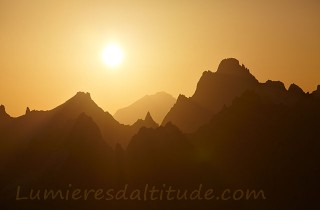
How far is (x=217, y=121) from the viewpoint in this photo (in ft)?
325

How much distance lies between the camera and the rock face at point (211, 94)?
14412cm

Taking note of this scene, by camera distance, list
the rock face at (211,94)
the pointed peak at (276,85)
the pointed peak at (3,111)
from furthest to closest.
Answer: the pointed peak at (276,85), the rock face at (211,94), the pointed peak at (3,111)

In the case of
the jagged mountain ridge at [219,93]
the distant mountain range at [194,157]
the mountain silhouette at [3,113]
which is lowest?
the distant mountain range at [194,157]

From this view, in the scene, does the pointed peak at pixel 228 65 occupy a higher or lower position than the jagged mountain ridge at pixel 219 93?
higher

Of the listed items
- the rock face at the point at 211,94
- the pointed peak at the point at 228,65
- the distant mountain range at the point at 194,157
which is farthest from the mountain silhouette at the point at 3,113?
the pointed peak at the point at 228,65

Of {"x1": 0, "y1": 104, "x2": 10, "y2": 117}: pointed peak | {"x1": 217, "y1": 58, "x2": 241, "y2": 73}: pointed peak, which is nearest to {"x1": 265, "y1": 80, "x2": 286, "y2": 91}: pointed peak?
{"x1": 217, "y1": 58, "x2": 241, "y2": 73}: pointed peak

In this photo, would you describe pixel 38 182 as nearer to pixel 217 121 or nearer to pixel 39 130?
pixel 39 130

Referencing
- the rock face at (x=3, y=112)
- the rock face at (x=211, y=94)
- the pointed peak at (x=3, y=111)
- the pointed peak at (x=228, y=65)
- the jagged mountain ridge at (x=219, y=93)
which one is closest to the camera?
the rock face at (x=3, y=112)

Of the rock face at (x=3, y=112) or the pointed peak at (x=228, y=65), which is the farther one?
the pointed peak at (x=228, y=65)

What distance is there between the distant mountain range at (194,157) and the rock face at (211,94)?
43225 millimetres

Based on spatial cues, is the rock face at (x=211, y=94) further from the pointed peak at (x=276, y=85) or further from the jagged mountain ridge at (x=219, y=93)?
the pointed peak at (x=276, y=85)

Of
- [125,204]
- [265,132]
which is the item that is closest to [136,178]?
[125,204]

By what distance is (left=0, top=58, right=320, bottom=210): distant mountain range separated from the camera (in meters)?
84.6

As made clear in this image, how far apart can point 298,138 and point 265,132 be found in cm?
747
